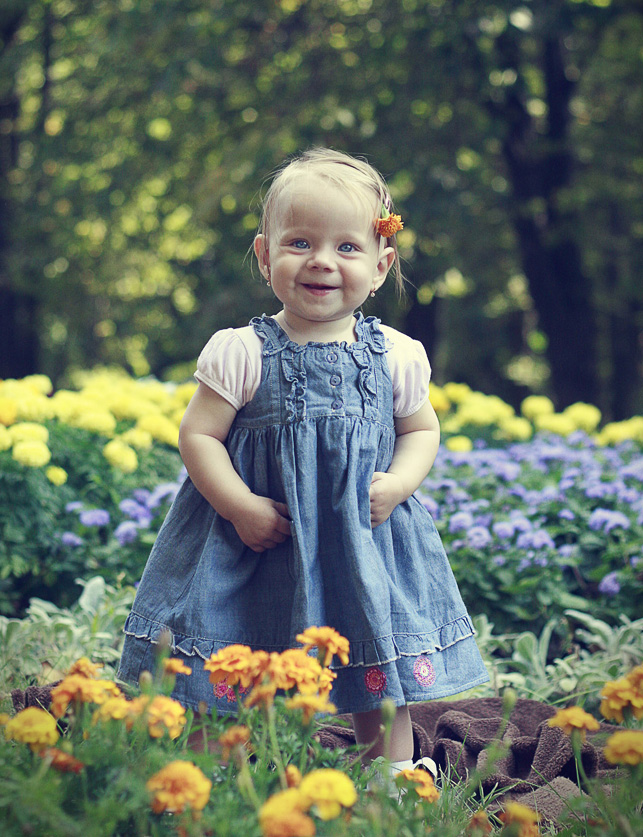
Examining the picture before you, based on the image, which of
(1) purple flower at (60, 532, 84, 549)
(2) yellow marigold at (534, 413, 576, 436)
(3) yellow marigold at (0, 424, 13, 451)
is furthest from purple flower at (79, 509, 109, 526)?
(2) yellow marigold at (534, 413, 576, 436)

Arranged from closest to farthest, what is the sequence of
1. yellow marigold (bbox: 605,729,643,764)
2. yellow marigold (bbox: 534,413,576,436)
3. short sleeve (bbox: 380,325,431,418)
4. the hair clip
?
yellow marigold (bbox: 605,729,643,764)
the hair clip
short sleeve (bbox: 380,325,431,418)
yellow marigold (bbox: 534,413,576,436)

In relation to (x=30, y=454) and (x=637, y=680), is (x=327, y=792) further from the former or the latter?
(x=30, y=454)

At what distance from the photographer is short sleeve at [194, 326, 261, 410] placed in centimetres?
191

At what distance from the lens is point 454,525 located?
3074 millimetres

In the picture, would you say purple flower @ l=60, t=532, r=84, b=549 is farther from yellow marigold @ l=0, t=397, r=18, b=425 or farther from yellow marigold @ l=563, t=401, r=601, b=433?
yellow marigold @ l=563, t=401, r=601, b=433

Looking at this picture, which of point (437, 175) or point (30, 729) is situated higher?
point (437, 175)

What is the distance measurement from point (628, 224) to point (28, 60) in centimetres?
711

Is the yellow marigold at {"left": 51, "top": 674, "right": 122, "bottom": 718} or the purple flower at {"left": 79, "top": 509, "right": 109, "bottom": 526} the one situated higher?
the purple flower at {"left": 79, "top": 509, "right": 109, "bottom": 526}

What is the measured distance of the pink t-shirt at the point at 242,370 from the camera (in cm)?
191

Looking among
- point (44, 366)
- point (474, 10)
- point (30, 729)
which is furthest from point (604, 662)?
point (44, 366)

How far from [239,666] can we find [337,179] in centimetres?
108

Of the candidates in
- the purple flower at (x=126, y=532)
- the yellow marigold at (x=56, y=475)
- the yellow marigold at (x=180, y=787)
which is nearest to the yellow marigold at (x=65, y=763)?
the yellow marigold at (x=180, y=787)

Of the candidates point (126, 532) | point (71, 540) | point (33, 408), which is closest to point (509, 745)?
point (126, 532)

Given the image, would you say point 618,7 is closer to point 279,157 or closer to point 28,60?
point 279,157
